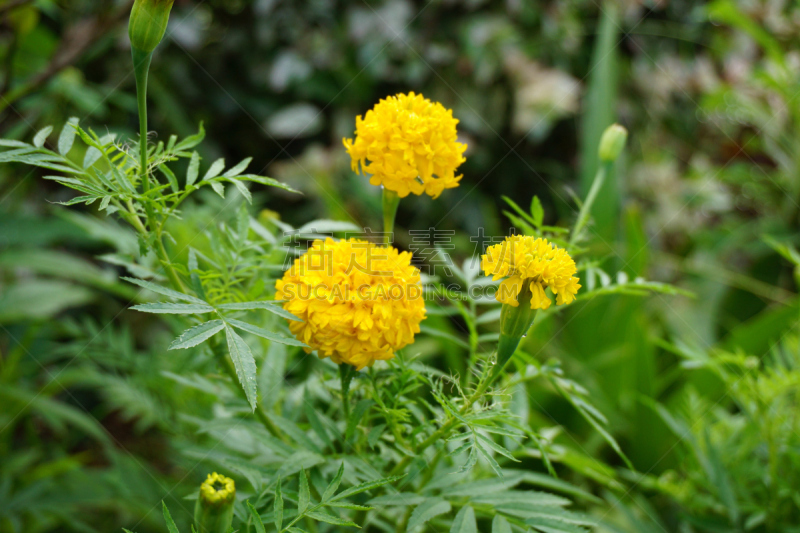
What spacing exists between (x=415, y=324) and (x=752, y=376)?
0.46 metres

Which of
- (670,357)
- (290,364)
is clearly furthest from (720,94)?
(290,364)

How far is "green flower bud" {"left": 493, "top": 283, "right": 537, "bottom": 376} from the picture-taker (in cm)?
39

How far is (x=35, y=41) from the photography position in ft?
4.18

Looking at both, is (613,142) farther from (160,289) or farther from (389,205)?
(160,289)

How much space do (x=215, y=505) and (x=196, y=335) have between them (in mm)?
114

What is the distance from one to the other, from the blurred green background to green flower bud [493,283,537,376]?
1.78 feet

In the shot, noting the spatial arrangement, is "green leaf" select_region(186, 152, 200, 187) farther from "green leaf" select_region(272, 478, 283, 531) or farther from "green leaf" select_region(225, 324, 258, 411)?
"green leaf" select_region(272, 478, 283, 531)

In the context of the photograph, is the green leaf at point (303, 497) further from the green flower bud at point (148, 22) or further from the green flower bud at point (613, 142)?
the green flower bud at point (613, 142)

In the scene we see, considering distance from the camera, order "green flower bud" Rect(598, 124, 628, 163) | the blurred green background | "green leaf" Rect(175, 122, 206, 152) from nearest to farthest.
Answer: "green leaf" Rect(175, 122, 206, 152), "green flower bud" Rect(598, 124, 628, 163), the blurred green background

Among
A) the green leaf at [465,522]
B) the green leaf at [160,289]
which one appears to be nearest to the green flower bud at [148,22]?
the green leaf at [160,289]

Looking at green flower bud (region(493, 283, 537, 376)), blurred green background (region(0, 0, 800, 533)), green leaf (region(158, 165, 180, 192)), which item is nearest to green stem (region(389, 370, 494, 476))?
green flower bud (region(493, 283, 537, 376))

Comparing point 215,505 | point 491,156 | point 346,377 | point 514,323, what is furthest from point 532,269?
point 491,156

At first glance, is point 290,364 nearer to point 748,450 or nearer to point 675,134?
point 748,450

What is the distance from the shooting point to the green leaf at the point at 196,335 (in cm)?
32
